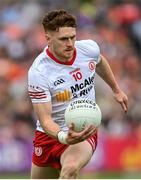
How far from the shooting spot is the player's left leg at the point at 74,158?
8.45 meters

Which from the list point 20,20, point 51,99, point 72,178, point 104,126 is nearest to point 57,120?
point 51,99

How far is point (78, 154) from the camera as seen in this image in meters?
8.69

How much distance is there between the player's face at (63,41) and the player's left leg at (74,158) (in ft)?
3.09

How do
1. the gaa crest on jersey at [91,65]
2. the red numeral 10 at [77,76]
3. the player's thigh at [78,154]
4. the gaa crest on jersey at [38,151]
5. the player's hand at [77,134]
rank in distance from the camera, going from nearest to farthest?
the player's hand at [77,134], the player's thigh at [78,154], the red numeral 10 at [77,76], the gaa crest on jersey at [91,65], the gaa crest on jersey at [38,151]

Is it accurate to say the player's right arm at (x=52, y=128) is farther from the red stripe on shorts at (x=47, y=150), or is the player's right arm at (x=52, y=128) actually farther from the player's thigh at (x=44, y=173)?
the player's thigh at (x=44, y=173)

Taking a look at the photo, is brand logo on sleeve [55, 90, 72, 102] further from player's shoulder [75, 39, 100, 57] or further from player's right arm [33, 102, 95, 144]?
player's shoulder [75, 39, 100, 57]

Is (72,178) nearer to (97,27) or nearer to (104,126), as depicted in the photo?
(104,126)

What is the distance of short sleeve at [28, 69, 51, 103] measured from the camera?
875 cm

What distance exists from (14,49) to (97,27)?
235cm

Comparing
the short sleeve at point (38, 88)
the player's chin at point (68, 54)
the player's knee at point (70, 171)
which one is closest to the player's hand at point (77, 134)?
the player's knee at point (70, 171)

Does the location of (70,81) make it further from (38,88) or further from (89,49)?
(89,49)

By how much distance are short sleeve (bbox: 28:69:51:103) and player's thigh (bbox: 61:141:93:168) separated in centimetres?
58

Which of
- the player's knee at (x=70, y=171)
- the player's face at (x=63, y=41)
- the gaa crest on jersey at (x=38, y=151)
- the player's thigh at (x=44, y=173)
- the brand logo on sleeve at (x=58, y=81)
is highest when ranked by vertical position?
the player's face at (x=63, y=41)

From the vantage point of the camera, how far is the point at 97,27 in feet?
65.1
